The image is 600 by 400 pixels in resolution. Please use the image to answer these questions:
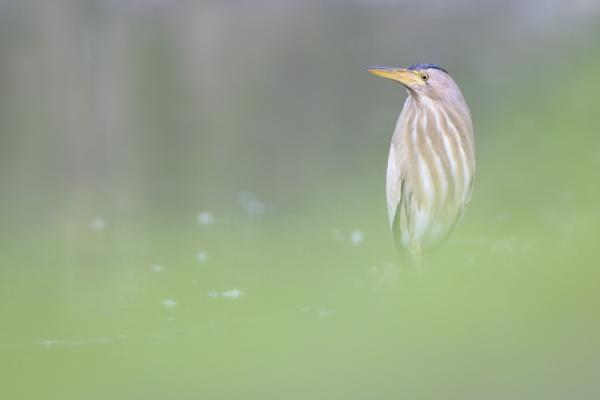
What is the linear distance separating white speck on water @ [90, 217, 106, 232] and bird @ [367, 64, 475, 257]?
1.90 metres

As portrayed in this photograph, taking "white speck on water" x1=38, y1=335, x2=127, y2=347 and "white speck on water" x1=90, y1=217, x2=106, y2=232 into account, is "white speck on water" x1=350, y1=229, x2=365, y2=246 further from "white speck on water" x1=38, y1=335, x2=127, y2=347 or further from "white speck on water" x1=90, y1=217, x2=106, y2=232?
"white speck on water" x1=38, y1=335, x2=127, y2=347

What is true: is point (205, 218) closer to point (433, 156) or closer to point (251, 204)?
point (251, 204)

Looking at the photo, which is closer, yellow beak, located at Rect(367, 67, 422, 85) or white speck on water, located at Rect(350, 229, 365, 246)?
yellow beak, located at Rect(367, 67, 422, 85)

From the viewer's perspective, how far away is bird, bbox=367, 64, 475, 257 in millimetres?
3010

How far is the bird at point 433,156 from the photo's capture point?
3010 mm

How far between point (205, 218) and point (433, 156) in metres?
1.79

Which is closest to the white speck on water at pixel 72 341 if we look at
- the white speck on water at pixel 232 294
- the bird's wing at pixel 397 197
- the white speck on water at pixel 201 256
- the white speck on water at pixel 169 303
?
the white speck on water at pixel 169 303


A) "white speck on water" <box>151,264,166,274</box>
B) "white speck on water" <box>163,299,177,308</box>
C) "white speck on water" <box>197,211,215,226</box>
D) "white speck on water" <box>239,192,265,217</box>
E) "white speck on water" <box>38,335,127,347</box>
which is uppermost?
"white speck on water" <box>239,192,265,217</box>

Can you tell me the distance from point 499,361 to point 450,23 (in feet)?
24.9

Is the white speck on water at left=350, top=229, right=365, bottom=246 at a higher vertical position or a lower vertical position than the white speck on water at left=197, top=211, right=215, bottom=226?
lower

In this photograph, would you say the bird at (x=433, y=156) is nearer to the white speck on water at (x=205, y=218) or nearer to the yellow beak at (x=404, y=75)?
the yellow beak at (x=404, y=75)

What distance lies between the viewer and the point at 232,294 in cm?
316

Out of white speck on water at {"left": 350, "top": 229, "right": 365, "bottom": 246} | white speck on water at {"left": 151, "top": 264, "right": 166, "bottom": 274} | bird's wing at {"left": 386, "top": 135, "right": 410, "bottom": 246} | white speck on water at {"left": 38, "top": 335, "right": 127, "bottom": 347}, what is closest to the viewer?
white speck on water at {"left": 38, "top": 335, "right": 127, "bottom": 347}

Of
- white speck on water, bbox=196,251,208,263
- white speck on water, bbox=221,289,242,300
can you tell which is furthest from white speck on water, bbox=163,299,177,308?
white speck on water, bbox=196,251,208,263
